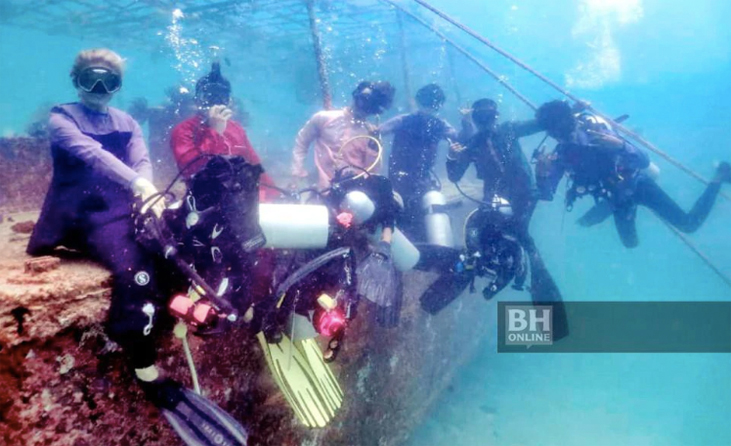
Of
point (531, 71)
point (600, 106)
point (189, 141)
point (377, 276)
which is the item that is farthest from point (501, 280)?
point (600, 106)

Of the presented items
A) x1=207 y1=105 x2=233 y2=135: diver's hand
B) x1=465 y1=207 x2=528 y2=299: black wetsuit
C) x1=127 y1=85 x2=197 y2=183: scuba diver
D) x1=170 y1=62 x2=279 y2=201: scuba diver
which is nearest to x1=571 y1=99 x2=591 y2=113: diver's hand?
x1=465 y1=207 x2=528 y2=299: black wetsuit

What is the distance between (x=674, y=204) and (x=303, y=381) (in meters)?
7.71

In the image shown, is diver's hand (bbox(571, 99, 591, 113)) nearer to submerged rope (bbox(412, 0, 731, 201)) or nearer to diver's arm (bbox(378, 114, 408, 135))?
submerged rope (bbox(412, 0, 731, 201))

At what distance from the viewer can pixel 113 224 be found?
2738mm

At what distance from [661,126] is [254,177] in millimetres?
76298

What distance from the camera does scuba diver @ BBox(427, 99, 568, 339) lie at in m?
6.35

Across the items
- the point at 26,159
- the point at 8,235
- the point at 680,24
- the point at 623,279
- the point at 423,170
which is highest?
the point at 8,235

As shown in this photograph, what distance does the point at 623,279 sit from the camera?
53375 mm

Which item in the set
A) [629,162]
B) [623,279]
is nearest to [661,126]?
[623,279]

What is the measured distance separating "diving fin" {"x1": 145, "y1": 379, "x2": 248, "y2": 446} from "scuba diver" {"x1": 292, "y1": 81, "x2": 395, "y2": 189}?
149 inches

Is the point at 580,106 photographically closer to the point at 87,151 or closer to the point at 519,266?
the point at 519,266

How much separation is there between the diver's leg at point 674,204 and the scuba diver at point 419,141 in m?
3.60

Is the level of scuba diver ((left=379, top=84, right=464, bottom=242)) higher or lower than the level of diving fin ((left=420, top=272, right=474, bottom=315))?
higher

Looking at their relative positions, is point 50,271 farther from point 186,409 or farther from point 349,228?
point 349,228
